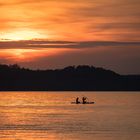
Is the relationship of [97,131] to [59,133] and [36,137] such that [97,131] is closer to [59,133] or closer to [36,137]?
[59,133]

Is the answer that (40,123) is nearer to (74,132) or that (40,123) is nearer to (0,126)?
(0,126)

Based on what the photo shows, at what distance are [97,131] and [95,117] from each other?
21.3 m

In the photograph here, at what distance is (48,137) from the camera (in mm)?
57344

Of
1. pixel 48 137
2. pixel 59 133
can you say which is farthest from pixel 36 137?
pixel 59 133

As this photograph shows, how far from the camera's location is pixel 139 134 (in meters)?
58.6

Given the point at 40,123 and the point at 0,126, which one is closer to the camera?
the point at 0,126

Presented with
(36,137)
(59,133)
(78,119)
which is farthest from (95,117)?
(36,137)

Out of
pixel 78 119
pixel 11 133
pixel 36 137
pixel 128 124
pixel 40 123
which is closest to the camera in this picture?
pixel 36 137

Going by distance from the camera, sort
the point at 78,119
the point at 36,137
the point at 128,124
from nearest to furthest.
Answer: the point at 36,137 < the point at 128,124 < the point at 78,119

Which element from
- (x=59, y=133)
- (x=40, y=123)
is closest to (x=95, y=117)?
(x=40, y=123)

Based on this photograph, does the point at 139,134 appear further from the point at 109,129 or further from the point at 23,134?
the point at 23,134

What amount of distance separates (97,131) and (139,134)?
574 centimetres

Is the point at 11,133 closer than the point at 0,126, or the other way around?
the point at 11,133

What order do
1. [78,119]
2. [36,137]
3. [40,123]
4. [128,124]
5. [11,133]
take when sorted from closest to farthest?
[36,137], [11,133], [128,124], [40,123], [78,119]
